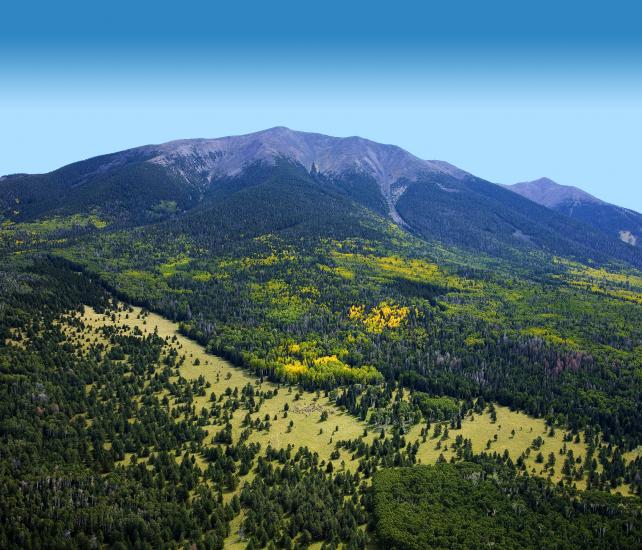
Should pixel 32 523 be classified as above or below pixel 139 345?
below

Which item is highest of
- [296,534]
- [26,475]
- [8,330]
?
[8,330]

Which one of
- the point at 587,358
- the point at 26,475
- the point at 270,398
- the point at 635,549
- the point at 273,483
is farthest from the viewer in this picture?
the point at 587,358

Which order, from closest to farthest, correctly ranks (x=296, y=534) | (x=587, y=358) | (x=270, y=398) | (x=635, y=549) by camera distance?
(x=635, y=549) < (x=296, y=534) < (x=270, y=398) < (x=587, y=358)

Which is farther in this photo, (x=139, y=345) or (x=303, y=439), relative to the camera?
(x=139, y=345)

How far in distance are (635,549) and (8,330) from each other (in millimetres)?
196437

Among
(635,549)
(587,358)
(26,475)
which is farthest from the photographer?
(587,358)

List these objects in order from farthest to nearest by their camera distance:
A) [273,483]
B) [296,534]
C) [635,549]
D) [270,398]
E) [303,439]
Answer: [270,398], [303,439], [273,483], [296,534], [635,549]

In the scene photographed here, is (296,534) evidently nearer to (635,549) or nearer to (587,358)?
(635,549)

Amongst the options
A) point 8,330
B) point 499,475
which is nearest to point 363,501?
point 499,475

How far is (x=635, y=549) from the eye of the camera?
312 feet

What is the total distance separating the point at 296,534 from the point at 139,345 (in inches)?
4742

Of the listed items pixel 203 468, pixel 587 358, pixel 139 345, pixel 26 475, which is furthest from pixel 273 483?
pixel 587 358

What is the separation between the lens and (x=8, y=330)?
602 ft

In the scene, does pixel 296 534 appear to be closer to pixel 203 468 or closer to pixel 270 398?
pixel 203 468
